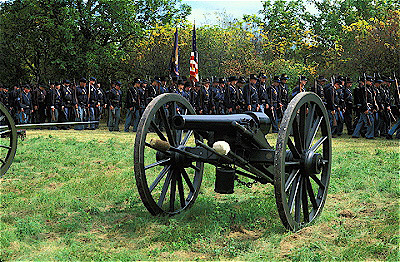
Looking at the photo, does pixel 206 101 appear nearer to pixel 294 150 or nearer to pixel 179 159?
pixel 179 159

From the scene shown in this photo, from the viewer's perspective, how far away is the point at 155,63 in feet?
79.0

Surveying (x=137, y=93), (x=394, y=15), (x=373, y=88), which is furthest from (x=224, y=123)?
(x=394, y=15)

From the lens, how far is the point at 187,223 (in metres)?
5.23

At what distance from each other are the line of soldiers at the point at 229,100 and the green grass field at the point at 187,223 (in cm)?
754

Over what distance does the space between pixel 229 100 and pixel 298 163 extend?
1176 centimetres

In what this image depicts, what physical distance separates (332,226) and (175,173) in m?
1.86

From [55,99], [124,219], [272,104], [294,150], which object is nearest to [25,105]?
[55,99]

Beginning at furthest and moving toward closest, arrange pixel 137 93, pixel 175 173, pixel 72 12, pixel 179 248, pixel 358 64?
1. pixel 72 12
2. pixel 358 64
3. pixel 137 93
4. pixel 175 173
5. pixel 179 248

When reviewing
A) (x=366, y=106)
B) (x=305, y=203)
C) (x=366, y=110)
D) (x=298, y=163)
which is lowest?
(x=305, y=203)

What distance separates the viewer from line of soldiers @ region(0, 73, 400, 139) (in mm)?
15211

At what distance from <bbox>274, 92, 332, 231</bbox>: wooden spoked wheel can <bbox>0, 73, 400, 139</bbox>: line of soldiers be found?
998cm

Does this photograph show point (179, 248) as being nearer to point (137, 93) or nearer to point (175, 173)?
point (175, 173)

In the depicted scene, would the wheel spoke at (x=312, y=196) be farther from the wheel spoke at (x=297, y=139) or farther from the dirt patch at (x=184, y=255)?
the dirt patch at (x=184, y=255)

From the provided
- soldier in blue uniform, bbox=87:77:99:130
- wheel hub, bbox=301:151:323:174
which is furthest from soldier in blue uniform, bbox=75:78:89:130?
wheel hub, bbox=301:151:323:174
